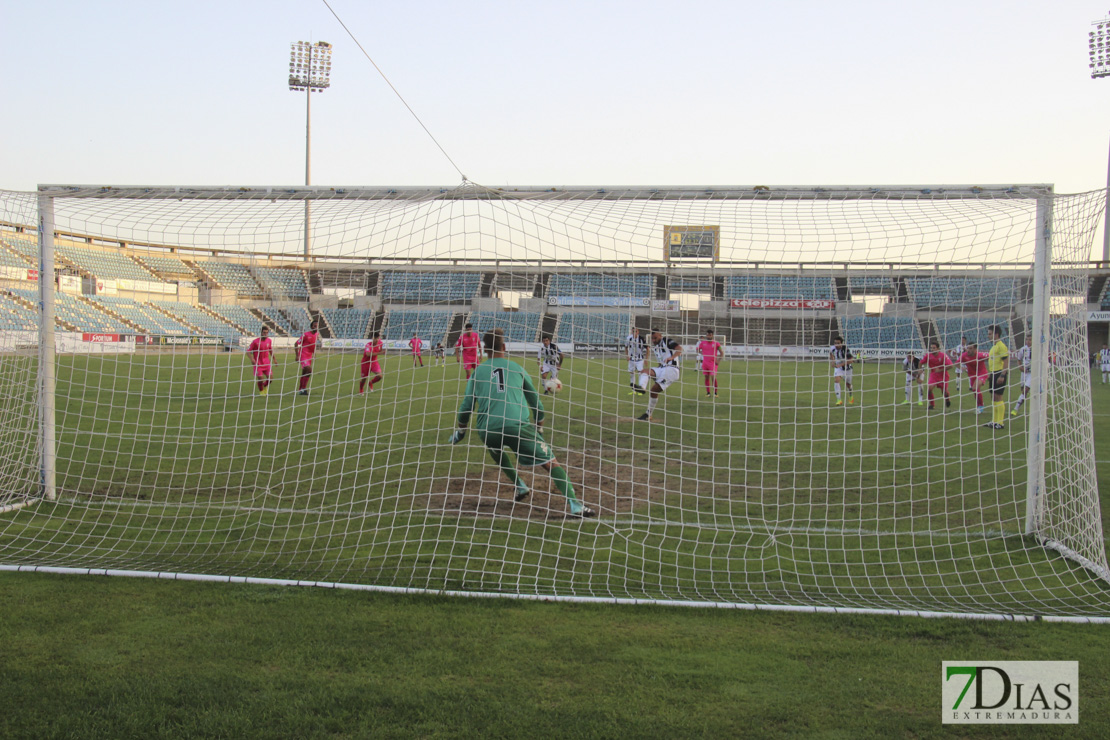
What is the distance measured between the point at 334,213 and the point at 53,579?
12.2 ft

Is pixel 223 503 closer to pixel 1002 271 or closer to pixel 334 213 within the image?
pixel 334 213

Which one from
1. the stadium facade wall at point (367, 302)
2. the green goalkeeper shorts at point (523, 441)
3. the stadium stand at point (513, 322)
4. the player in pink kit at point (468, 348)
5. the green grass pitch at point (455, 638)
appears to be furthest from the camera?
the player in pink kit at point (468, 348)

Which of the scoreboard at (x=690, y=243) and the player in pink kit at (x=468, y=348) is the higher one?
the scoreboard at (x=690, y=243)

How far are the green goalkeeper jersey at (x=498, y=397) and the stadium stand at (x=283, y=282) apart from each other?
3.16m

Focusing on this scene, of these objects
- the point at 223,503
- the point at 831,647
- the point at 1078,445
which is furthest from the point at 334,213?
the point at 1078,445

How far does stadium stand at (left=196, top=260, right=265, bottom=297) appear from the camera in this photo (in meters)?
8.32

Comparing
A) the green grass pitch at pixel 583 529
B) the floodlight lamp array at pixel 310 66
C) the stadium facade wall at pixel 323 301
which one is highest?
the floodlight lamp array at pixel 310 66

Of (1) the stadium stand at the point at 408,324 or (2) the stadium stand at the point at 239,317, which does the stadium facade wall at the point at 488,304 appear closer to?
(1) the stadium stand at the point at 408,324

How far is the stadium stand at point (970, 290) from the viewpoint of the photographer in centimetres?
662

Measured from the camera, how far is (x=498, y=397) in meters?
6.23

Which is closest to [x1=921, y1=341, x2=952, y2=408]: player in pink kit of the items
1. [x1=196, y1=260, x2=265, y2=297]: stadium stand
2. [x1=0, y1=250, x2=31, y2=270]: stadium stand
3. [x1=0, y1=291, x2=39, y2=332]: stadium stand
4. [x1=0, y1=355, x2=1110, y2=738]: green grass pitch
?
[x1=0, y1=355, x2=1110, y2=738]: green grass pitch

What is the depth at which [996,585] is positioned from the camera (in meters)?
4.85

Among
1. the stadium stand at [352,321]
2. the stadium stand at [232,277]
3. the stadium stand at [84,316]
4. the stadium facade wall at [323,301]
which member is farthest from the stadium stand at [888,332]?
the stadium stand at [84,316]

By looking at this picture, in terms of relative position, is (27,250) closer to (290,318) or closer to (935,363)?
(290,318)
